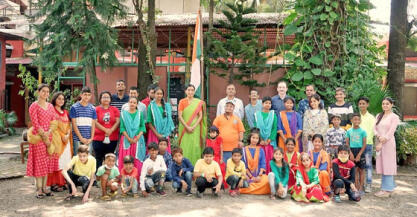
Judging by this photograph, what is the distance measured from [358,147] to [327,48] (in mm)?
2668

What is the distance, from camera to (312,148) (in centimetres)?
521

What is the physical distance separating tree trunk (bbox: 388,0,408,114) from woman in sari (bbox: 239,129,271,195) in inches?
160

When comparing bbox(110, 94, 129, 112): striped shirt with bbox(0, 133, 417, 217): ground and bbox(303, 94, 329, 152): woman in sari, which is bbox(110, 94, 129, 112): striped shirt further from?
bbox(303, 94, 329, 152): woman in sari

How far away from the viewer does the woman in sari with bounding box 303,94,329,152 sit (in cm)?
516

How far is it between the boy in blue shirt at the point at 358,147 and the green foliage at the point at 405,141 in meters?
2.34

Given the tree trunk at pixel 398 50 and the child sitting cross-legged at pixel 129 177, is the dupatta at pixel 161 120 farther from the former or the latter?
the tree trunk at pixel 398 50

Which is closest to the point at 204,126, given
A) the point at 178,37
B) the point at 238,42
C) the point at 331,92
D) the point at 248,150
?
the point at 248,150

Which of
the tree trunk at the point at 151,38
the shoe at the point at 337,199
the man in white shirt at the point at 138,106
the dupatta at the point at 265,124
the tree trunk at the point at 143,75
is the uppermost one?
the tree trunk at the point at 151,38

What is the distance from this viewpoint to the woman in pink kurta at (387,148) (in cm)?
491

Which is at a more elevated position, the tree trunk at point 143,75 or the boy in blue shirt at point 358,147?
the tree trunk at point 143,75

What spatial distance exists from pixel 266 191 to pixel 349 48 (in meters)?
3.76

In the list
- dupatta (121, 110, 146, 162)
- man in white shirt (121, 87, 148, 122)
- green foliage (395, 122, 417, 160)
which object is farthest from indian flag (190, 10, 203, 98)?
green foliage (395, 122, 417, 160)

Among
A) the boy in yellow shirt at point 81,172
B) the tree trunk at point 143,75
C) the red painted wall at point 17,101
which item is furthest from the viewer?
the red painted wall at point 17,101

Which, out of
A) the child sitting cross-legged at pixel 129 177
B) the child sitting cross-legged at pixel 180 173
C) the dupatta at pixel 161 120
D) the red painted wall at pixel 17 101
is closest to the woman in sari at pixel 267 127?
the child sitting cross-legged at pixel 180 173
